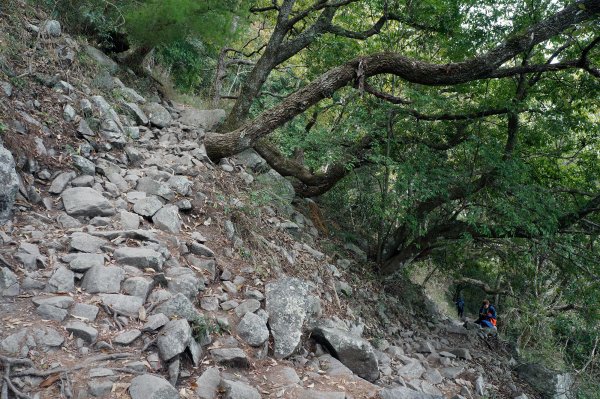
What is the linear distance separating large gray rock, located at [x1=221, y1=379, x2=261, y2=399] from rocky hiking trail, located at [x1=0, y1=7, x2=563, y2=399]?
1cm

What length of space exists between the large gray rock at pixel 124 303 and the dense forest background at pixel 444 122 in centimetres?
362

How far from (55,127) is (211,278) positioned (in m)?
2.48

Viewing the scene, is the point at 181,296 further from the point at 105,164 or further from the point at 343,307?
the point at 343,307

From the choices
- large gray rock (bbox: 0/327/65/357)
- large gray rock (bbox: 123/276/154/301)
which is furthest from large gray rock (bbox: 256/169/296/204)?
large gray rock (bbox: 0/327/65/357)

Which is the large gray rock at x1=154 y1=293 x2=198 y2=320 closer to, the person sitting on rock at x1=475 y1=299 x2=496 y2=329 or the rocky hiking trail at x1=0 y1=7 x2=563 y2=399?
the rocky hiking trail at x1=0 y1=7 x2=563 y2=399

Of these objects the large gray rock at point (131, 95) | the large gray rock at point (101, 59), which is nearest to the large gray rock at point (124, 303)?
the large gray rock at point (131, 95)

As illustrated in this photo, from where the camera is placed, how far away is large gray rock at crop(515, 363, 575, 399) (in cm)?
762

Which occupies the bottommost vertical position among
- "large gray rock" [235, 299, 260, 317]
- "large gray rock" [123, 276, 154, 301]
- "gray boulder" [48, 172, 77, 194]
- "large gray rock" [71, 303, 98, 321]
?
"large gray rock" [71, 303, 98, 321]

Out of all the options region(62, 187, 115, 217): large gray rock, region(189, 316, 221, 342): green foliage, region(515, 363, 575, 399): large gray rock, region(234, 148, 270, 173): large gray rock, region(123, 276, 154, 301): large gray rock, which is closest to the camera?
region(189, 316, 221, 342): green foliage

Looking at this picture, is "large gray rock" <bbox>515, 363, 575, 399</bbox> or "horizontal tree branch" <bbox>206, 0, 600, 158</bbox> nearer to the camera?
"horizontal tree branch" <bbox>206, 0, 600, 158</bbox>

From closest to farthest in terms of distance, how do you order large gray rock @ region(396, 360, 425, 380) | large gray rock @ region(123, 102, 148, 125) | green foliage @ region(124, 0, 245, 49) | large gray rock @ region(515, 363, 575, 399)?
large gray rock @ region(396, 360, 425, 380) < large gray rock @ region(123, 102, 148, 125) < green foliage @ region(124, 0, 245, 49) < large gray rock @ region(515, 363, 575, 399)

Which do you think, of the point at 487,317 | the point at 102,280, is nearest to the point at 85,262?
the point at 102,280

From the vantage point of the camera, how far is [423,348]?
7.14 m

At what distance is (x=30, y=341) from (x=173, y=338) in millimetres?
861
